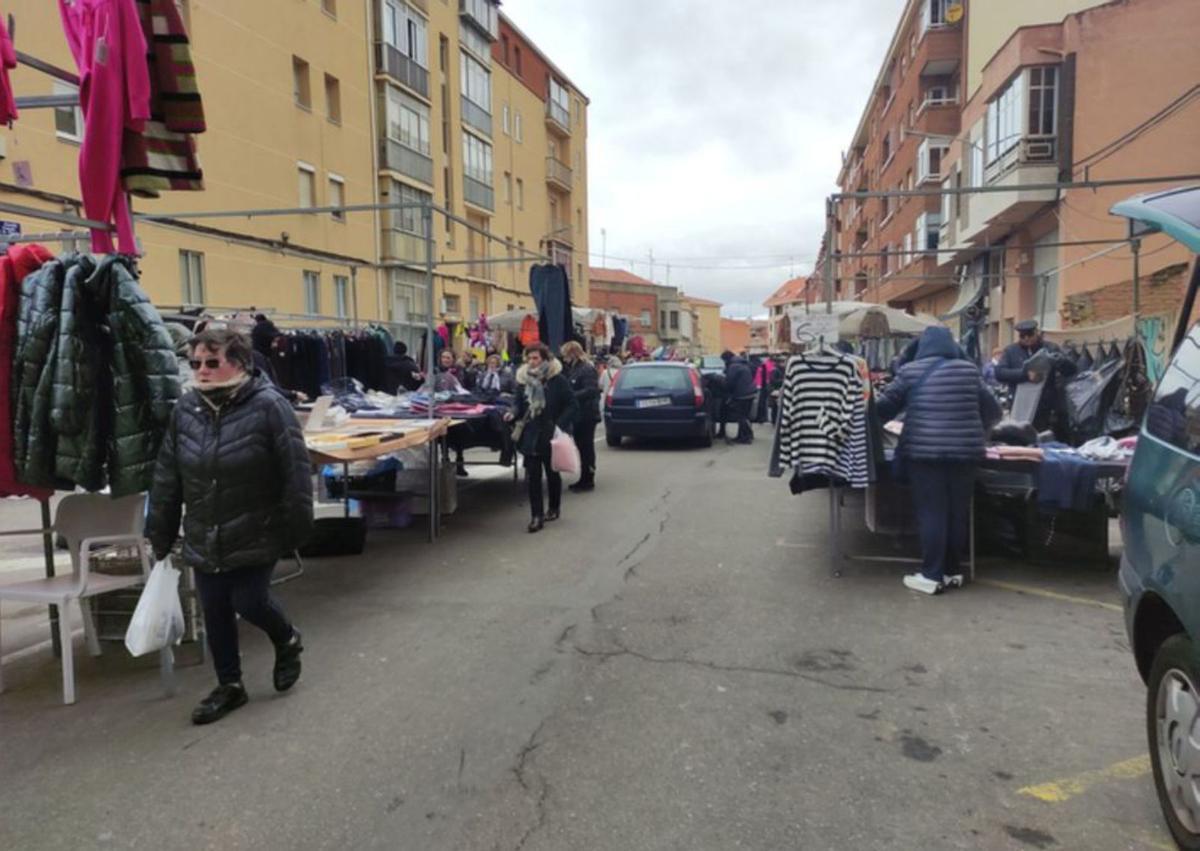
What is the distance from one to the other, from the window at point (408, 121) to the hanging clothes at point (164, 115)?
2504 centimetres

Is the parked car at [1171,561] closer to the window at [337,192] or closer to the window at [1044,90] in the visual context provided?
the window at [1044,90]

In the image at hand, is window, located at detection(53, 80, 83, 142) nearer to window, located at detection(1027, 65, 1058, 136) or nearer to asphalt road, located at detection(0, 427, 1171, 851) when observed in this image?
asphalt road, located at detection(0, 427, 1171, 851)

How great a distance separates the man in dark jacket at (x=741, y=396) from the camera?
1598 centimetres

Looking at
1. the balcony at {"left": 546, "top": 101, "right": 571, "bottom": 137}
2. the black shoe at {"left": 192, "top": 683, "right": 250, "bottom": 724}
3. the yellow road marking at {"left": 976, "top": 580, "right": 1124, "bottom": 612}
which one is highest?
the balcony at {"left": 546, "top": 101, "right": 571, "bottom": 137}

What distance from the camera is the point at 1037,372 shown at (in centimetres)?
948

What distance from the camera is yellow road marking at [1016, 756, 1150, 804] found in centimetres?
321

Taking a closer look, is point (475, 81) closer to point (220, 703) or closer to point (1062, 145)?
point (1062, 145)

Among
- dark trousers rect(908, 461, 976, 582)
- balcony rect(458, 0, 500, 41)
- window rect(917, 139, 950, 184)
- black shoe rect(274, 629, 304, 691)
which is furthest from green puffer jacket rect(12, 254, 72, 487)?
balcony rect(458, 0, 500, 41)

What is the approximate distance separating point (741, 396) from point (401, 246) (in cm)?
1646

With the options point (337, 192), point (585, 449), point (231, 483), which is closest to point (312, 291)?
point (337, 192)

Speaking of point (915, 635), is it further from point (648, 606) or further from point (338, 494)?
point (338, 494)

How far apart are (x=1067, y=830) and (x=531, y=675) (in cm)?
250

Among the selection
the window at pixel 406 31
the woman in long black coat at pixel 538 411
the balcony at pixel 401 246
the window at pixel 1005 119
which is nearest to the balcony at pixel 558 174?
the window at pixel 406 31

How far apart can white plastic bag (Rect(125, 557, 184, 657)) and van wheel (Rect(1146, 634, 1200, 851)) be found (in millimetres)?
4103
